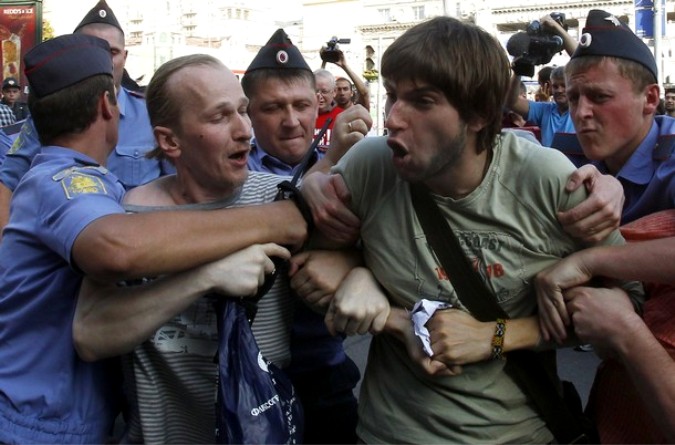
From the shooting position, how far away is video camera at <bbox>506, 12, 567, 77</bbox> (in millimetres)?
5949

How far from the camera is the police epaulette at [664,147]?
2.64 m

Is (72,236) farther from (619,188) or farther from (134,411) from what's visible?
(619,188)

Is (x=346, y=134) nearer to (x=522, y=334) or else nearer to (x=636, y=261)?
(x=522, y=334)

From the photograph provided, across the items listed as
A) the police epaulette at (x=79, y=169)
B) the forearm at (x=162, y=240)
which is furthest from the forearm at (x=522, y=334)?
the police epaulette at (x=79, y=169)

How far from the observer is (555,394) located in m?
2.31

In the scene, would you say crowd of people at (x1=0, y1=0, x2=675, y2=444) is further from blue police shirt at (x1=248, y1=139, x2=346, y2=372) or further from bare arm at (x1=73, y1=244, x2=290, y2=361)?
blue police shirt at (x1=248, y1=139, x2=346, y2=372)

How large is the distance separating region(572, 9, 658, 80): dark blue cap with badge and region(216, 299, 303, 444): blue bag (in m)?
1.57

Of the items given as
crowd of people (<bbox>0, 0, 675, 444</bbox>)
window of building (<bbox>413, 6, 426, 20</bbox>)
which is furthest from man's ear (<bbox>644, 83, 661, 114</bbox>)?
window of building (<bbox>413, 6, 426, 20</bbox>)

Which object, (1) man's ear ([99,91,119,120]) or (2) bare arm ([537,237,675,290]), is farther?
(1) man's ear ([99,91,119,120])

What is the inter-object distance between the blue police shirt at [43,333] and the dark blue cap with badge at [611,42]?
1.73m

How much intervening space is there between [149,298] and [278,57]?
82.7 inches

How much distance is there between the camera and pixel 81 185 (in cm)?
219

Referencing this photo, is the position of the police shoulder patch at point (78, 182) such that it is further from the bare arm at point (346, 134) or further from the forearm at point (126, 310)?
the bare arm at point (346, 134)

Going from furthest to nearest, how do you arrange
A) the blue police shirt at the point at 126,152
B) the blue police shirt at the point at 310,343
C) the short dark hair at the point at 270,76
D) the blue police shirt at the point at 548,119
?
the blue police shirt at the point at 548,119 < the blue police shirt at the point at 126,152 < the short dark hair at the point at 270,76 < the blue police shirt at the point at 310,343
